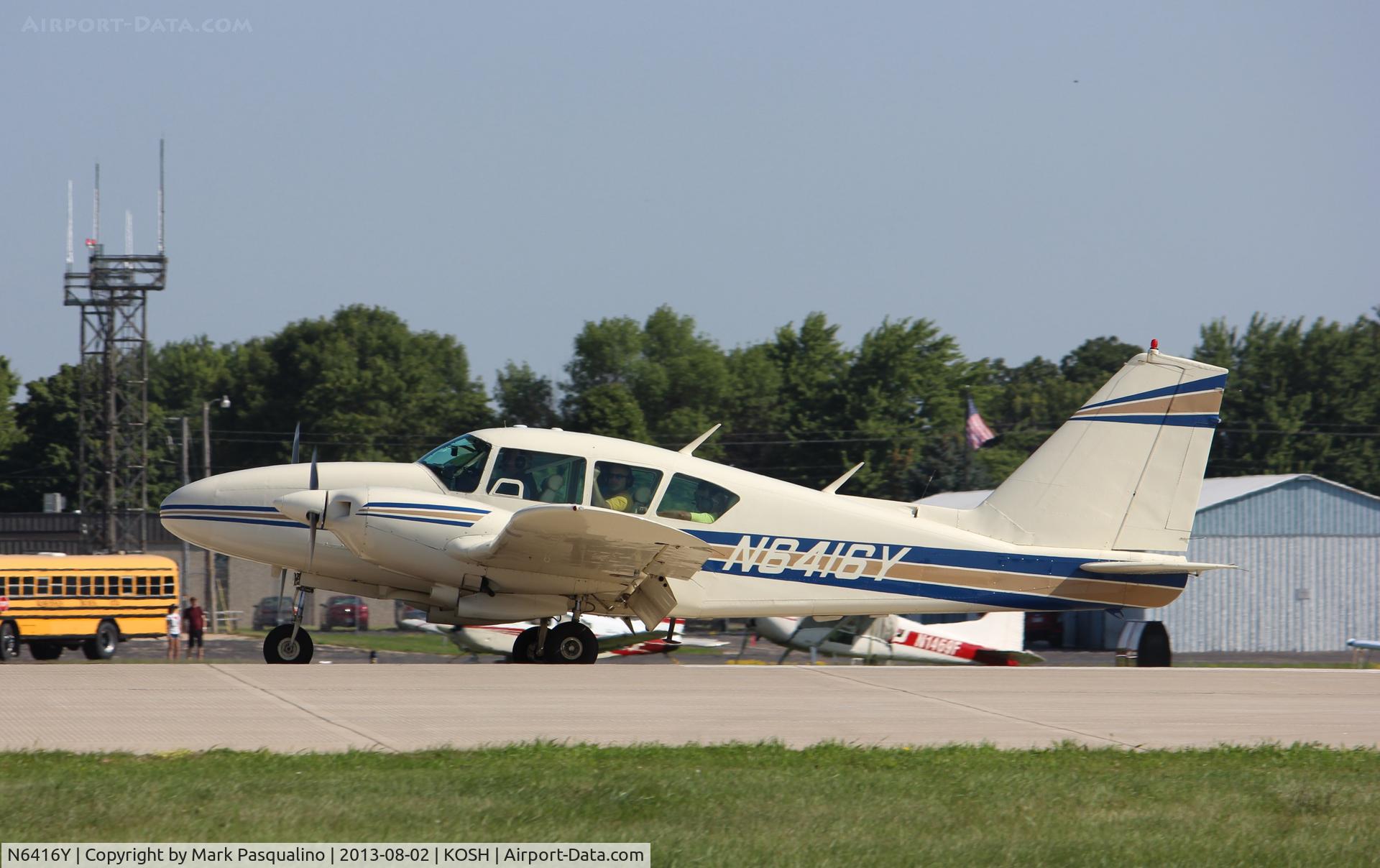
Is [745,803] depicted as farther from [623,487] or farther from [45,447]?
[45,447]

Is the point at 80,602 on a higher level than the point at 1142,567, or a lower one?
lower

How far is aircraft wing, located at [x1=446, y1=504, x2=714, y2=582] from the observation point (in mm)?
12984

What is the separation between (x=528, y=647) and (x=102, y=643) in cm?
1959

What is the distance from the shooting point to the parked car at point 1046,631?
43.0 meters

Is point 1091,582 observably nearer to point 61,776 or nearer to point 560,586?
point 560,586

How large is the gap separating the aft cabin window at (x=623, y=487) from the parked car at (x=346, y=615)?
139 feet

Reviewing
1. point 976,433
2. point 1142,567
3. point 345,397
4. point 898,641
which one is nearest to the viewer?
point 1142,567

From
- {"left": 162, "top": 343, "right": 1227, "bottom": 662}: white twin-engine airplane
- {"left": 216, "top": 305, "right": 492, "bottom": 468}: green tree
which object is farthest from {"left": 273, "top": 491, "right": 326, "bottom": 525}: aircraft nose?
{"left": 216, "top": 305, "right": 492, "bottom": 468}: green tree

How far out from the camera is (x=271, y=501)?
1436 cm

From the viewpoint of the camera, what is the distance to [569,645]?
1447 cm

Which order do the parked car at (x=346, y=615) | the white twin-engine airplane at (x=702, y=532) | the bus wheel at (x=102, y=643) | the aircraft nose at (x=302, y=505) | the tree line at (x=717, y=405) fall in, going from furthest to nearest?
the tree line at (x=717, y=405)
the parked car at (x=346, y=615)
the bus wheel at (x=102, y=643)
the white twin-engine airplane at (x=702, y=532)
the aircraft nose at (x=302, y=505)

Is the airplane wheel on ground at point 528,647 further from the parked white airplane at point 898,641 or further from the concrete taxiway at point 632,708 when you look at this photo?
the parked white airplane at point 898,641

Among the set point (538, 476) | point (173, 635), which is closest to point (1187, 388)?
point (538, 476)

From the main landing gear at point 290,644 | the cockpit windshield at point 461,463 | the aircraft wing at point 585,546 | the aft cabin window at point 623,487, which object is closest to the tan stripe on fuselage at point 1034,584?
the aircraft wing at point 585,546
